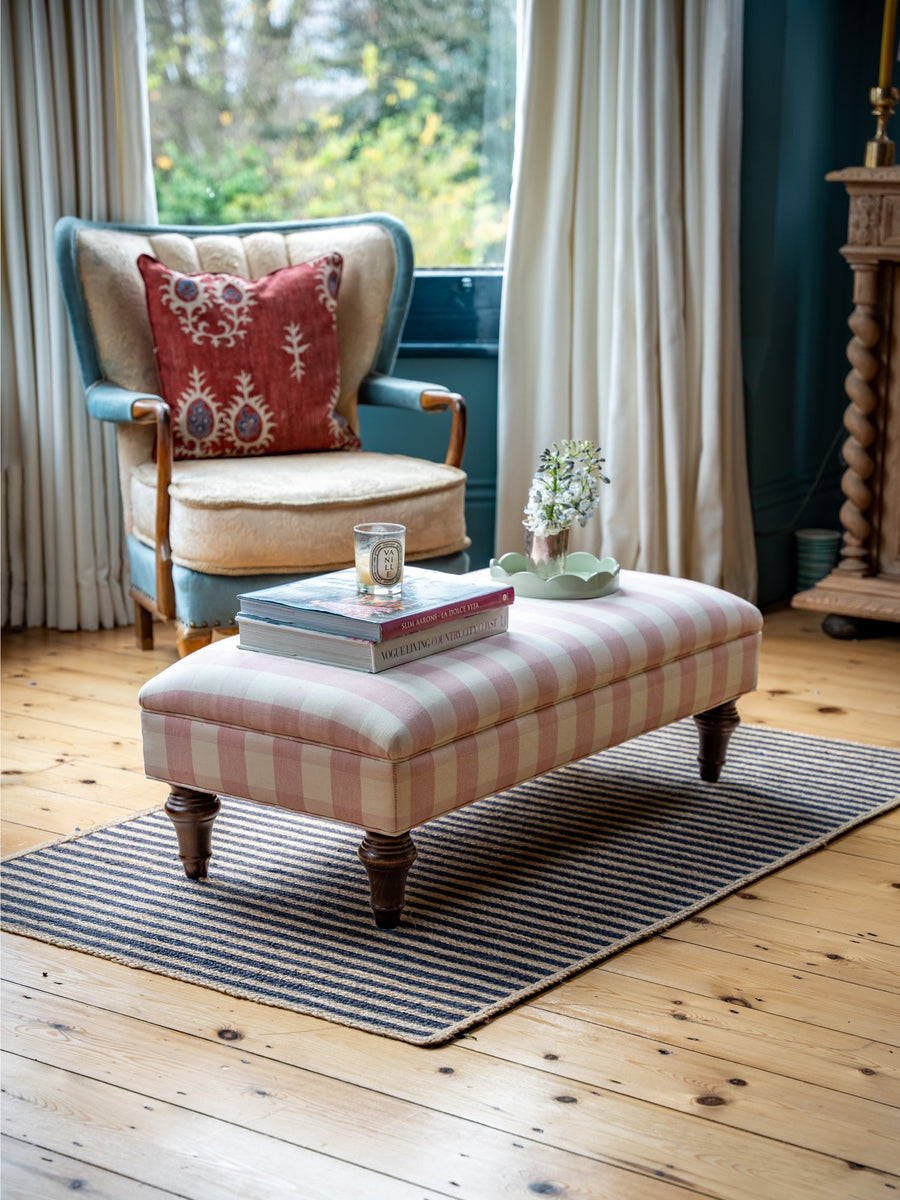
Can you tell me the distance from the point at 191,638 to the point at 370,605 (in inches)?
38.6

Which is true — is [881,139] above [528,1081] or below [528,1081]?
above

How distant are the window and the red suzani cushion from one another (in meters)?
0.63

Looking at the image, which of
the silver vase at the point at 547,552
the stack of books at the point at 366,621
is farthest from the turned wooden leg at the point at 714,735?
the stack of books at the point at 366,621

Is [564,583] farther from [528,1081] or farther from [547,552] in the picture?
[528,1081]

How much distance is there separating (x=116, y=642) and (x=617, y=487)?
1313mm

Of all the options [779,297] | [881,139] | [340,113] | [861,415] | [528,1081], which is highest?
[340,113]

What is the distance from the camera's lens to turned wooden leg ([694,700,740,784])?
2506 mm

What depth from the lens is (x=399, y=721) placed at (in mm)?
1858

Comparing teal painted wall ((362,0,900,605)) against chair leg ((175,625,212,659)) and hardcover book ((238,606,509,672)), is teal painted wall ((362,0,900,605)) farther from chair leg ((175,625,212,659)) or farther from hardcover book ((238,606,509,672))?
hardcover book ((238,606,509,672))

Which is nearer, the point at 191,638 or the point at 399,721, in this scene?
the point at 399,721

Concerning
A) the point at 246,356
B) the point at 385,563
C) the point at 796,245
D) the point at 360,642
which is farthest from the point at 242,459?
the point at 796,245

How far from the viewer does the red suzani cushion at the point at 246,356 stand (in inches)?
127

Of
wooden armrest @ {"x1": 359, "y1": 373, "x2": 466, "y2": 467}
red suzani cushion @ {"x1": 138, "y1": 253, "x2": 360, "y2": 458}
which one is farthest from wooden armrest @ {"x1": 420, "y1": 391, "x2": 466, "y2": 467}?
red suzani cushion @ {"x1": 138, "y1": 253, "x2": 360, "y2": 458}

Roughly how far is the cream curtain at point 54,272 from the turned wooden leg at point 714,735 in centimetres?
174
